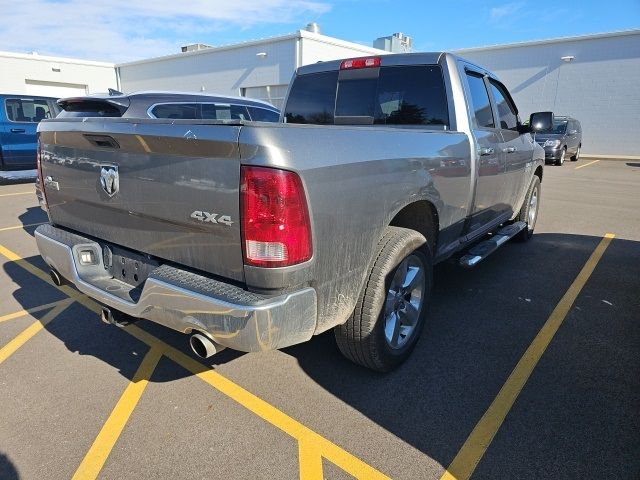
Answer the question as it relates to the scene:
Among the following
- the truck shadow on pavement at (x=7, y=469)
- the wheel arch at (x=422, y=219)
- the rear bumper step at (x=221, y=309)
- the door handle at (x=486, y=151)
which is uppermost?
the door handle at (x=486, y=151)

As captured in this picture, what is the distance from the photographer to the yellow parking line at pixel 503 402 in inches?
90.3

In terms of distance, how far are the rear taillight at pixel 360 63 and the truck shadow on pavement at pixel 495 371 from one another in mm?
2236

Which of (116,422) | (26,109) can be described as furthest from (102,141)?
(26,109)

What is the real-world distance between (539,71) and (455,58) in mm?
23723

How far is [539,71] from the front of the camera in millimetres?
23859

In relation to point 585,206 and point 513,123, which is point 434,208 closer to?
point 513,123

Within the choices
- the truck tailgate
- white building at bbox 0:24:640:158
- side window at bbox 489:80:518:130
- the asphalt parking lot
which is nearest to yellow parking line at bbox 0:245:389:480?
the asphalt parking lot

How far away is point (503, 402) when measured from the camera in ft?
9.08

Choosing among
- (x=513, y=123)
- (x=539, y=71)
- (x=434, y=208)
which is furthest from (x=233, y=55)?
(x=434, y=208)

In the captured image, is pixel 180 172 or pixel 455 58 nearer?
pixel 180 172

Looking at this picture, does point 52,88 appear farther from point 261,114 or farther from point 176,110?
point 176,110

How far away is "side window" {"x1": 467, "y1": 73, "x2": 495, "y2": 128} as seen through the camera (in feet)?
13.0

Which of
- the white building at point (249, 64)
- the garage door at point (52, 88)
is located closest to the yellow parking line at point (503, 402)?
the white building at point (249, 64)

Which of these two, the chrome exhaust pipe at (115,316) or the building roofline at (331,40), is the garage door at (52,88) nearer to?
the building roofline at (331,40)
